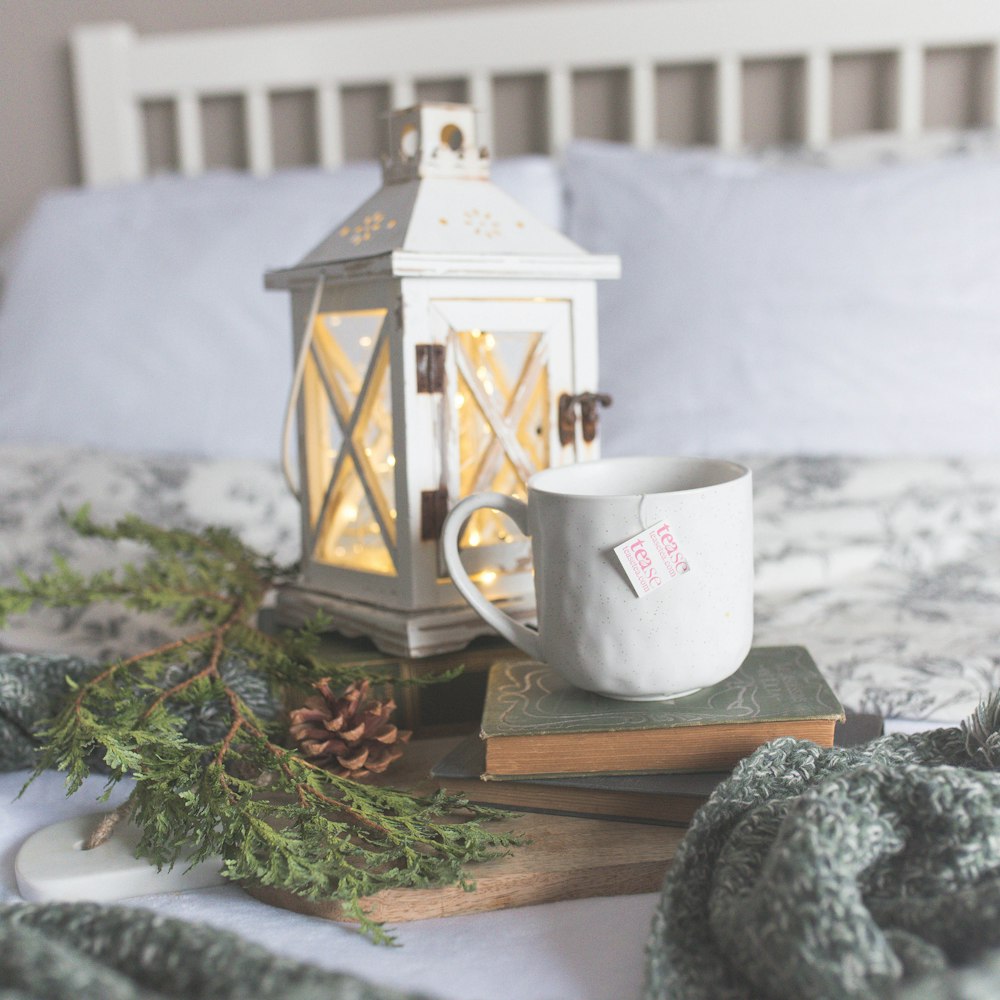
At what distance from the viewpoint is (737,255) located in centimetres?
137

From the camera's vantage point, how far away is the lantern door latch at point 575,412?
794mm

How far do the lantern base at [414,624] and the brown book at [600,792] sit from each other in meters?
0.12

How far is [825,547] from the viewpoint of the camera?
1.10 meters

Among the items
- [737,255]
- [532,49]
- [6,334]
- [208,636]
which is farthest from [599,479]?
[532,49]

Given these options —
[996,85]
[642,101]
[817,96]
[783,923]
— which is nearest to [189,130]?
[642,101]

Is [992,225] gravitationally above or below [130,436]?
above

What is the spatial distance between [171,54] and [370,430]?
136 centimetres

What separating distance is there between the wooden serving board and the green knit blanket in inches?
2.1

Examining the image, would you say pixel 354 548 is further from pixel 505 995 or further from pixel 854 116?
pixel 854 116

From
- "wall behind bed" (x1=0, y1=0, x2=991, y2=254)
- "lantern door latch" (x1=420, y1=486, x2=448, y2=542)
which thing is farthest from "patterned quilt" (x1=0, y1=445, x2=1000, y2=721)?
"wall behind bed" (x1=0, y1=0, x2=991, y2=254)

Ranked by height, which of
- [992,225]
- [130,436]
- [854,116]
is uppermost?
[854,116]

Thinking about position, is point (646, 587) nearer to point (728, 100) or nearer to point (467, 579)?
point (467, 579)

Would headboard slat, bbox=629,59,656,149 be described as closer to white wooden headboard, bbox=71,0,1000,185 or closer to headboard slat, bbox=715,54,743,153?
white wooden headboard, bbox=71,0,1000,185

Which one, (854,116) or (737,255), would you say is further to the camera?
(854,116)
